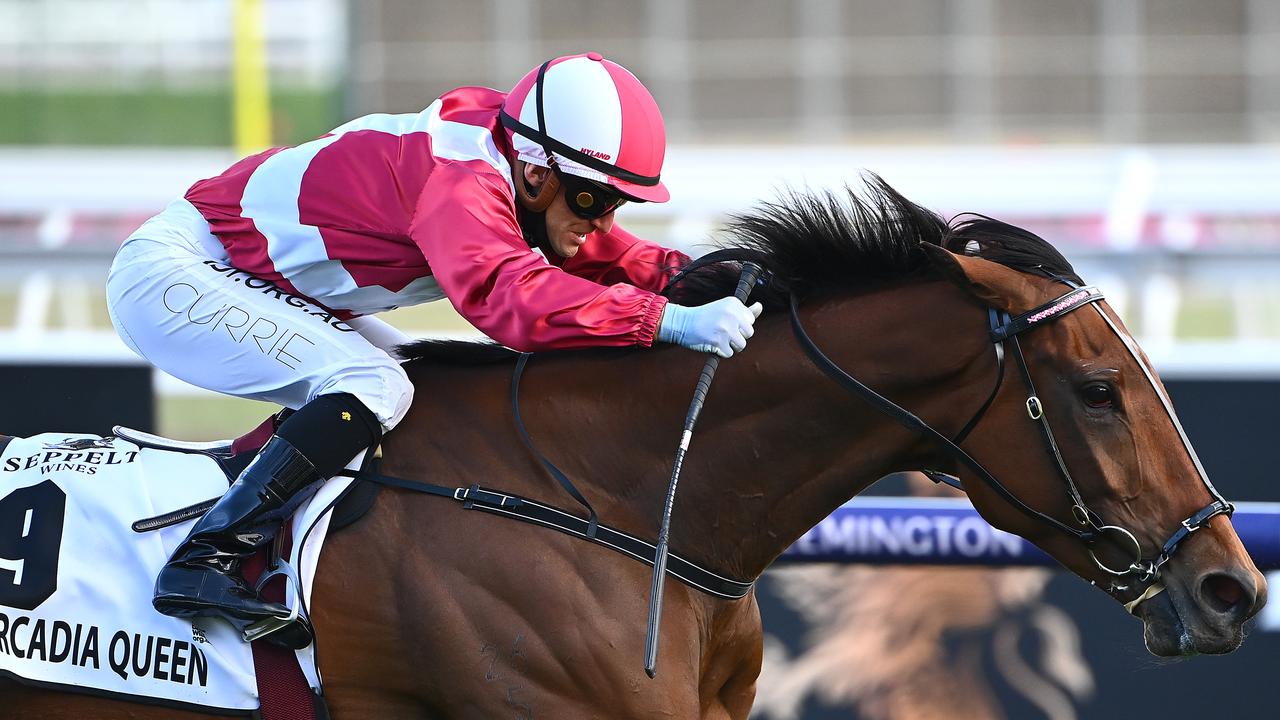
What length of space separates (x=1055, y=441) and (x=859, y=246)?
22.6 inches

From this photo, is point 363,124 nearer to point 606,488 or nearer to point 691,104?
point 606,488

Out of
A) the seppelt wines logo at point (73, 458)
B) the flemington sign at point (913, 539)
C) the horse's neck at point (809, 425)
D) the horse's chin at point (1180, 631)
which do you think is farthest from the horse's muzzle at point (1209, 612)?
the seppelt wines logo at point (73, 458)

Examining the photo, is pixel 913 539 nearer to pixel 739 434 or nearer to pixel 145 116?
pixel 739 434

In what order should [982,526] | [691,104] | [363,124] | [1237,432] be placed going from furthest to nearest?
[691,104], [1237,432], [982,526], [363,124]

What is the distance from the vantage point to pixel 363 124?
3051mm

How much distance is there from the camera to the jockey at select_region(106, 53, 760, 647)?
265 cm

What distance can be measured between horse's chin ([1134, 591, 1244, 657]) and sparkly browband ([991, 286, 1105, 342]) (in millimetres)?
568

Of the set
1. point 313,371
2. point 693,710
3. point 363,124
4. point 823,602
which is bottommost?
point 823,602

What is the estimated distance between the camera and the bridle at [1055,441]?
2557 mm

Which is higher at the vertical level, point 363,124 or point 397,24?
point 397,24

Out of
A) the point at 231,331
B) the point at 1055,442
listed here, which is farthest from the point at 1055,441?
the point at 231,331

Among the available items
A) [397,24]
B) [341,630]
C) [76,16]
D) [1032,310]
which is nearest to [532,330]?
[341,630]

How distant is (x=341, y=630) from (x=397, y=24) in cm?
1547

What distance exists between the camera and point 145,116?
10.4m
